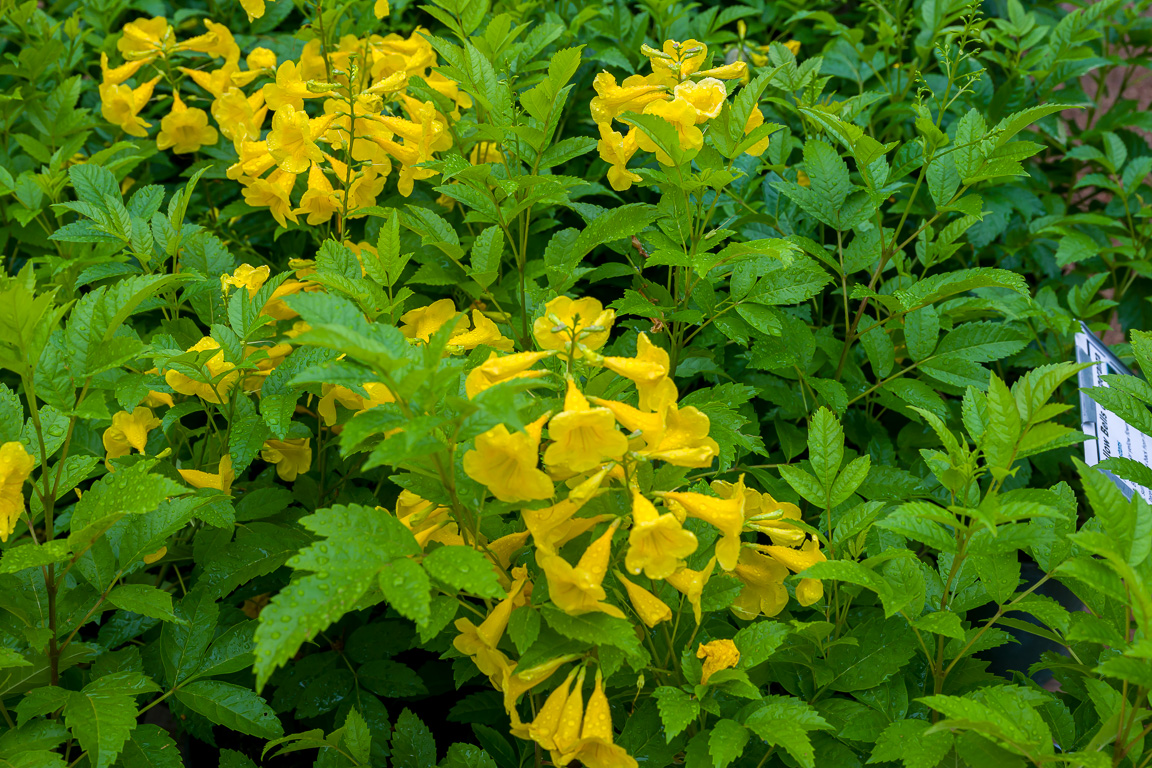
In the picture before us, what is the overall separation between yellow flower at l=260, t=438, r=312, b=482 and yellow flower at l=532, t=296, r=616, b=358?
2.19 feet

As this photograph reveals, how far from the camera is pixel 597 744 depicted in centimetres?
101

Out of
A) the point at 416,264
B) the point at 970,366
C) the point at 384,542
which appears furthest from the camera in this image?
the point at 416,264

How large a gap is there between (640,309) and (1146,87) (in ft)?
15.4

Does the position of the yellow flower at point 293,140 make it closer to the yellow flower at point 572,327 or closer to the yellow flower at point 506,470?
the yellow flower at point 572,327

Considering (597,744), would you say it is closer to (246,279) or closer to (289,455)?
(289,455)

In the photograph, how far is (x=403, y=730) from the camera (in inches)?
52.4

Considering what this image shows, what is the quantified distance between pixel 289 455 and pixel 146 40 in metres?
1.36

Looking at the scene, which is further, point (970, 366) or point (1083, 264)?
point (1083, 264)

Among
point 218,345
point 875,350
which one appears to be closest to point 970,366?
point 875,350

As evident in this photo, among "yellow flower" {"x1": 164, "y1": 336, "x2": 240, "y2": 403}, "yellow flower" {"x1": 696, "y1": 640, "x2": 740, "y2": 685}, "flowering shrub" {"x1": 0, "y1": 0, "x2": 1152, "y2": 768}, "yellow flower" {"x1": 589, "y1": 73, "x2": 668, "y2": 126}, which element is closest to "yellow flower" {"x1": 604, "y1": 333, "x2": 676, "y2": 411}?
"flowering shrub" {"x1": 0, "y1": 0, "x2": 1152, "y2": 768}

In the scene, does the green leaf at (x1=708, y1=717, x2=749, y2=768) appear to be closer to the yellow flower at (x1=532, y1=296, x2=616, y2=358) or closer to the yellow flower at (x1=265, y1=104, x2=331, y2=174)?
the yellow flower at (x1=532, y1=296, x2=616, y2=358)

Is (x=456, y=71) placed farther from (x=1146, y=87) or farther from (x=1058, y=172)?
(x=1146, y=87)

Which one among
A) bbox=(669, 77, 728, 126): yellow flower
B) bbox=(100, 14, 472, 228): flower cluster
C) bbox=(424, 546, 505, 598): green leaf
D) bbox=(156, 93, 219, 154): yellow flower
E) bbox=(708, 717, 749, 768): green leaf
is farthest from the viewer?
bbox=(156, 93, 219, 154): yellow flower

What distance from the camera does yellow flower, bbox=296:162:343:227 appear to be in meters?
1.58
